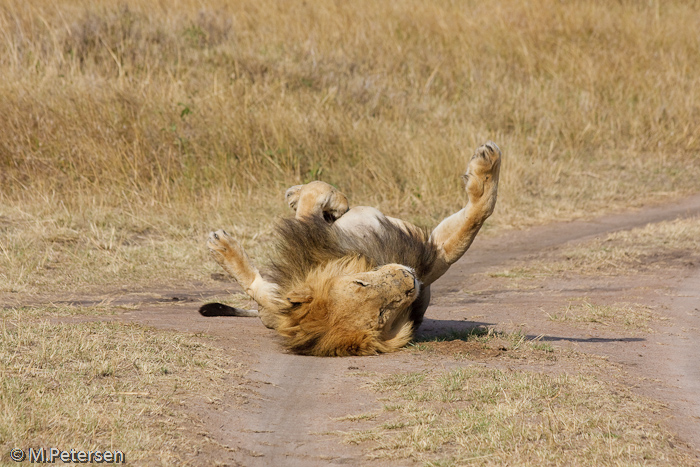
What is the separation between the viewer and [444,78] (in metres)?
12.2

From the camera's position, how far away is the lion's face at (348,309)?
3684 mm

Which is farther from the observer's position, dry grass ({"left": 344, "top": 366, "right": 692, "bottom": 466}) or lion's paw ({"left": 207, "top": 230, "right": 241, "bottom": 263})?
lion's paw ({"left": 207, "top": 230, "right": 241, "bottom": 263})

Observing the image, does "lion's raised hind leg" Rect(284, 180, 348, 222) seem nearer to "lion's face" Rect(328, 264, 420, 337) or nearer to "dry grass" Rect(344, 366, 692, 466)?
"lion's face" Rect(328, 264, 420, 337)

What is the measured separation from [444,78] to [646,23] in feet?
16.8

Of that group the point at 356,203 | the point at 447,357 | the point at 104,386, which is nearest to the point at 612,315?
the point at 447,357

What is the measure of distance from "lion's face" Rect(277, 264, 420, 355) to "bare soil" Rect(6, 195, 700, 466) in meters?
0.08

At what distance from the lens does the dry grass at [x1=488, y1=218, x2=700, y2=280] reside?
6.58 m
